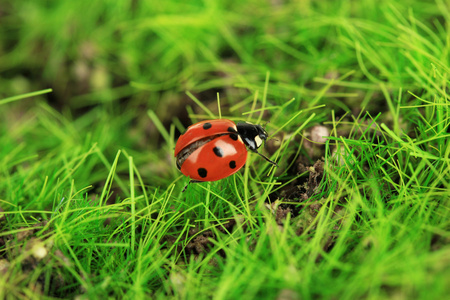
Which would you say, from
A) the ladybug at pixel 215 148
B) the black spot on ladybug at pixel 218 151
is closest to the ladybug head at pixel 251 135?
the ladybug at pixel 215 148

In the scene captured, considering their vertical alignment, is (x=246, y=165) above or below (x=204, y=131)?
→ below

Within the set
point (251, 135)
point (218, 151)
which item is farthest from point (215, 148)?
point (251, 135)

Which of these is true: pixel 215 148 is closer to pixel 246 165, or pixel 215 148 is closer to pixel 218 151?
pixel 218 151

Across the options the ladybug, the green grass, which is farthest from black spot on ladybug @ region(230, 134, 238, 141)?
the green grass

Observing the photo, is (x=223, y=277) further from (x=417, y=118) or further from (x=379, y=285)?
(x=417, y=118)

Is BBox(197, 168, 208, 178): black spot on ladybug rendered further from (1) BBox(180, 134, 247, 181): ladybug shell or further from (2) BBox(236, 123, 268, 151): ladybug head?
(2) BBox(236, 123, 268, 151): ladybug head

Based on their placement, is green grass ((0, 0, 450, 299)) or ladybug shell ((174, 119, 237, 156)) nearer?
green grass ((0, 0, 450, 299))
